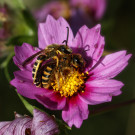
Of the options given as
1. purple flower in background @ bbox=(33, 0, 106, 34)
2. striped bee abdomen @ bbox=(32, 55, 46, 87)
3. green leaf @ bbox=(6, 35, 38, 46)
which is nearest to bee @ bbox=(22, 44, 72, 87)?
striped bee abdomen @ bbox=(32, 55, 46, 87)

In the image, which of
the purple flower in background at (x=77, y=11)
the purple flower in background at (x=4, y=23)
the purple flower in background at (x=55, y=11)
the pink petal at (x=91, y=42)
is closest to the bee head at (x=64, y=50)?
the pink petal at (x=91, y=42)

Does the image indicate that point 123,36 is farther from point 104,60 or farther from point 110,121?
point 104,60

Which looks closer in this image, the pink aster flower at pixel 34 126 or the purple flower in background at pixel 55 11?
the pink aster flower at pixel 34 126

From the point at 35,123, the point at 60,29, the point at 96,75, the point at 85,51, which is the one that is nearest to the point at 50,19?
the point at 60,29

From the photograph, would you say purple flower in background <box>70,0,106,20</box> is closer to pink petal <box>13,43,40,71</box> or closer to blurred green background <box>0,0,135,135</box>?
blurred green background <box>0,0,135,135</box>

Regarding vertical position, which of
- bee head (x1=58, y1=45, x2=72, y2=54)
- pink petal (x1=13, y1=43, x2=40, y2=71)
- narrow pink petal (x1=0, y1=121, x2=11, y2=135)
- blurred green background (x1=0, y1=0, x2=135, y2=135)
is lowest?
blurred green background (x1=0, y1=0, x2=135, y2=135)

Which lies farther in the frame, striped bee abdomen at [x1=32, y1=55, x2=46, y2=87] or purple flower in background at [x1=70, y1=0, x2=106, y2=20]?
purple flower in background at [x1=70, y1=0, x2=106, y2=20]

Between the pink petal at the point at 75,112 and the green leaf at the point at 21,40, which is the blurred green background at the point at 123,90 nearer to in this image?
the green leaf at the point at 21,40
